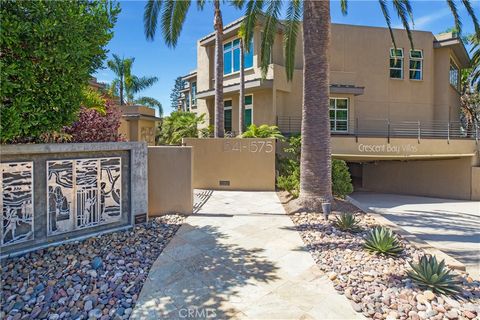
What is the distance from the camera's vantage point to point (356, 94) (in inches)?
705

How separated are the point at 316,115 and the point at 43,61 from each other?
266 inches

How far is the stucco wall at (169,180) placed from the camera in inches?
307

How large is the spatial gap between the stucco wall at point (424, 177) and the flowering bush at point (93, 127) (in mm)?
19682

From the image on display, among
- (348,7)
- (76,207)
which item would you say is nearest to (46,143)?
(76,207)

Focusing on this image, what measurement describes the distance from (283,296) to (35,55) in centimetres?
576

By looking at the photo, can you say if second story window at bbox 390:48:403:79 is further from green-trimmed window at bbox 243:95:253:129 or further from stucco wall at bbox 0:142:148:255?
stucco wall at bbox 0:142:148:255

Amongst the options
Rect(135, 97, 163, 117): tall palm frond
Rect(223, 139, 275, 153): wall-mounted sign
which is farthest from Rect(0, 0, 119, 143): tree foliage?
Rect(135, 97, 163, 117): tall palm frond

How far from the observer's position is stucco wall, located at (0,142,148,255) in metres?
5.25

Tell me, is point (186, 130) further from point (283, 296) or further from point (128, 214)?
point (283, 296)

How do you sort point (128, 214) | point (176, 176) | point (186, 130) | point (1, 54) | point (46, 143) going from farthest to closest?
point (186, 130) < point (176, 176) < point (128, 214) < point (46, 143) < point (1, 54)

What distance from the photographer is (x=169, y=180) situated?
7.99 m

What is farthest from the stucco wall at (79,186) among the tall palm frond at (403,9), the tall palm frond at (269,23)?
the tall palm frond at (403,9)

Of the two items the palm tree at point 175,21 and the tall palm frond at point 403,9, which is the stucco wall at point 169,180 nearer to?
the palm tree at point 175,21

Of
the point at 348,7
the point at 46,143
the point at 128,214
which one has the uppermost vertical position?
the point at 348,7
